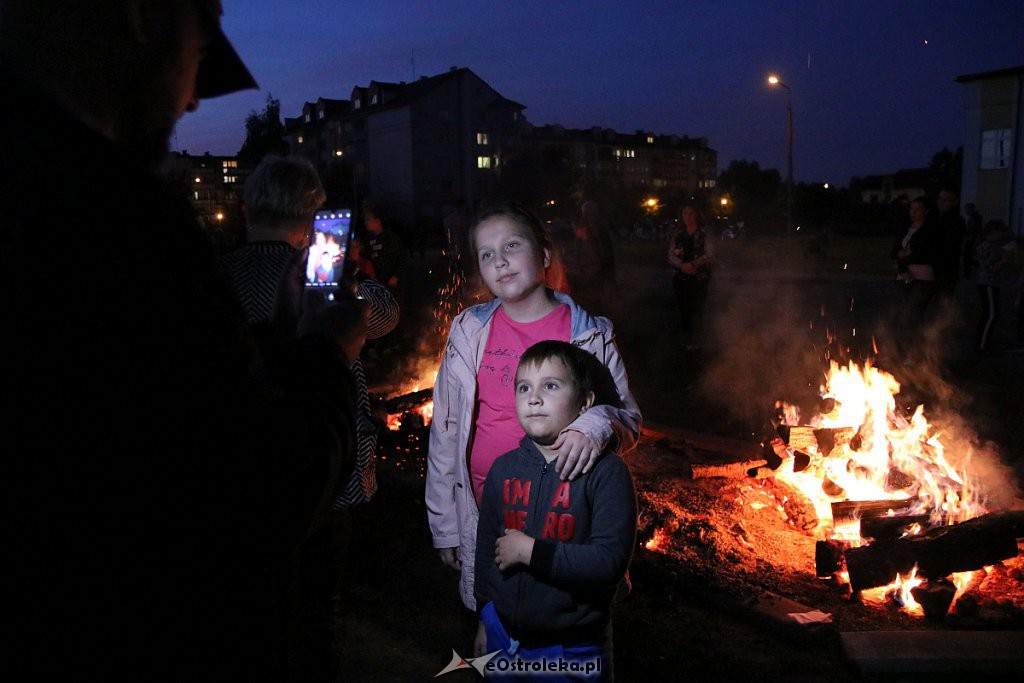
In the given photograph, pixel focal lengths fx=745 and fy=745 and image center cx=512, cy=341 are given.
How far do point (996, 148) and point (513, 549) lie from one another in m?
40.3

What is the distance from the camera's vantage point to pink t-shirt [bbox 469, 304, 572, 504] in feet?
10.6

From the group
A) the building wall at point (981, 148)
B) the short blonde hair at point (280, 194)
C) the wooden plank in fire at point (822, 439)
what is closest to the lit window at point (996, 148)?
the building wall at point (981, 148)

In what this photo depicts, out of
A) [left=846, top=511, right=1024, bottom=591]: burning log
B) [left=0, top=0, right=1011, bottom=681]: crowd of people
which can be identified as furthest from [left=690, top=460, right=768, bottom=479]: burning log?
[left=0, top=0, right=1011, bottom=681]: crowd of people

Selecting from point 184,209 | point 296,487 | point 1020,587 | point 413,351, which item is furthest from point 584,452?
point 413,351

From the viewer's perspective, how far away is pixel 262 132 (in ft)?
231

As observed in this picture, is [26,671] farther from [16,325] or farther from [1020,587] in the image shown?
[1020,587]

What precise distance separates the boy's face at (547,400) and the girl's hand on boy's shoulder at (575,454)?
14 centimetres

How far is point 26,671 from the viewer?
1.12 m

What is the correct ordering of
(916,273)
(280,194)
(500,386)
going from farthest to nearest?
1. (916,273)
2. (500,386)
3. (280,194)

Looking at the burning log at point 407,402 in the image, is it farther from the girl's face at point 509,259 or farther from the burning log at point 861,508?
the girl's face at point 509,259

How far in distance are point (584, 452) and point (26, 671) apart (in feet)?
5.78

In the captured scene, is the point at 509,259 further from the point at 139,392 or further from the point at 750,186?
the point at 750,186

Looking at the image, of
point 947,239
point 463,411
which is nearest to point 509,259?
point 463,411

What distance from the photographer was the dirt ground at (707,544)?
12.8 feet
